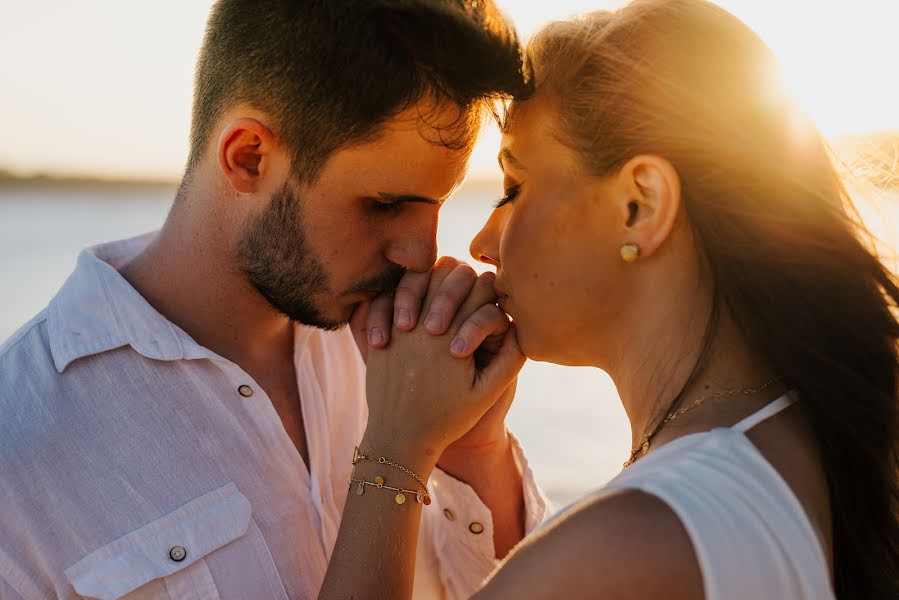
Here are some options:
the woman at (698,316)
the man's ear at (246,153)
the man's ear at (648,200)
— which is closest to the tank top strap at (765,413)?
the woman at (698,316)

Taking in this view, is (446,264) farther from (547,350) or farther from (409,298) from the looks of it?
(547,350)

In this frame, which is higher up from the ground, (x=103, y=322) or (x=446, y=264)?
(x=446, y=264)

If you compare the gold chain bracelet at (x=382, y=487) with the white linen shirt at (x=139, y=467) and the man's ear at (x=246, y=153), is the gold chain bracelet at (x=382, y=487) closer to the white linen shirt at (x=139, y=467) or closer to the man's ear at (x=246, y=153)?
the white linen shirt at (x=139, y=467)

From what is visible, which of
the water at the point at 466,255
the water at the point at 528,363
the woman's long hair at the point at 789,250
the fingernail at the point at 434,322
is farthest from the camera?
the water at the point at 466,255

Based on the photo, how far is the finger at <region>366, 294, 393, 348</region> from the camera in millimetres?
2531

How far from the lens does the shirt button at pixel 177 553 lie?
2301 mm

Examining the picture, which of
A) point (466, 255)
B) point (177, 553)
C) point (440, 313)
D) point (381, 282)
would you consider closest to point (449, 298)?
point (440, 313)

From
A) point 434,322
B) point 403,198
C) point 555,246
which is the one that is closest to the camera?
point 555,246

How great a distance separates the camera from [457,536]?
2893mm

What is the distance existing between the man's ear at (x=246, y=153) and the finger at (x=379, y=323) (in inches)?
18.6

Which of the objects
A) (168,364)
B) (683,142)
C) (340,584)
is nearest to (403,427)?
(340,584)

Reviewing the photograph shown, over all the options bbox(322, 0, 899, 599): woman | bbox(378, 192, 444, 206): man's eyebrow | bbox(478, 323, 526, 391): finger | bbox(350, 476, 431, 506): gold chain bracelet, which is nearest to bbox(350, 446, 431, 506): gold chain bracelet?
bbox(350, 476, 431, 506): gold chain bracelet

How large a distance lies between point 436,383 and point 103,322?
2.89 feet

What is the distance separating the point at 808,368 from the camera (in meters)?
1.83
